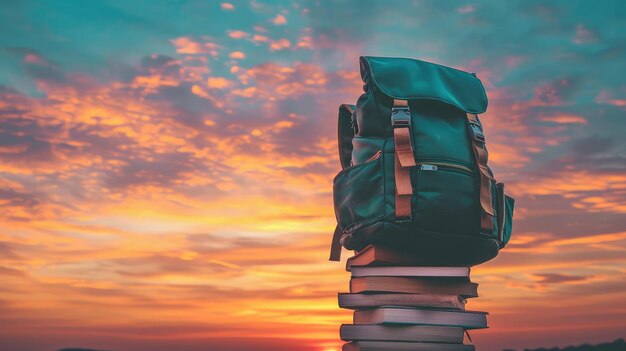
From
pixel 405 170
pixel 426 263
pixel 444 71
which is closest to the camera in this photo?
pixel 405 170

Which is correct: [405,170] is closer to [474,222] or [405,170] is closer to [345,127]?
[474,222]

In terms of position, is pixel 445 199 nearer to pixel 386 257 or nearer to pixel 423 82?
pixel 386 257

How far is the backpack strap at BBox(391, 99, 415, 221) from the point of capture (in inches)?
182

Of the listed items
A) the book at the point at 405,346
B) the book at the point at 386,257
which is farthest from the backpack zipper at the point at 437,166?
the book at the point at 405,346

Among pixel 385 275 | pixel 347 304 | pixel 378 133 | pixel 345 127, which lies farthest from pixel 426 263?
pixel 345 127

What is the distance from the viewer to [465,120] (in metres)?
5.13

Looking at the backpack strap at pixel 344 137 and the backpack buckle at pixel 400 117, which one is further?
the backpack strap at pixel 344 137

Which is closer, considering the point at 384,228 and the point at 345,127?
the point at 384,228

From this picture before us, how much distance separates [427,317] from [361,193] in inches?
38.3

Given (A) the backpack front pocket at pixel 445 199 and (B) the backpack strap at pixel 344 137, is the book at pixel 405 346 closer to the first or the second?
(A) the backpack front pocket at pixel 445 199

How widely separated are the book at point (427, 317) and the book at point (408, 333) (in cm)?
5

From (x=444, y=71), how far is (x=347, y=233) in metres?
1.48

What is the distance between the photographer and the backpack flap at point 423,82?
492cm

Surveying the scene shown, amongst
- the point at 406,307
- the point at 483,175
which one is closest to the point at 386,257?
the point at 406,307
